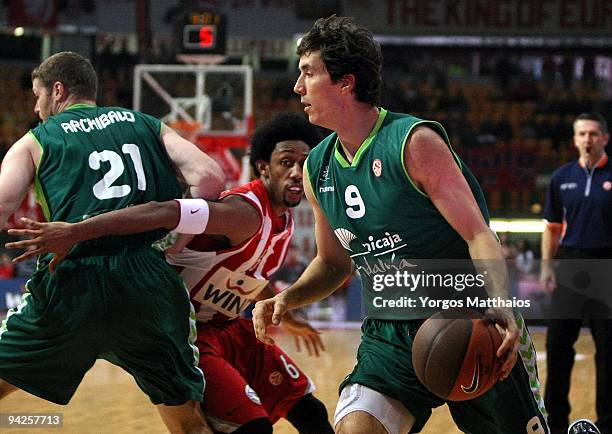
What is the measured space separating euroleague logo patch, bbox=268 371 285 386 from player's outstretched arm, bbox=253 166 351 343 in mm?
903

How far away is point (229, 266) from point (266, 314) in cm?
94

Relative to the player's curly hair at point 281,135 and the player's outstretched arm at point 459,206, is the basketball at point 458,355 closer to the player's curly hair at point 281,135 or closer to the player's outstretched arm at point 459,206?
the player's outstretched arm at point 459,206

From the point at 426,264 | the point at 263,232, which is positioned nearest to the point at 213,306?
the point at 263,232

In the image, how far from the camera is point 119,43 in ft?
76.7

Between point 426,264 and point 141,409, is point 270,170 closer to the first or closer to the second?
point 426,264

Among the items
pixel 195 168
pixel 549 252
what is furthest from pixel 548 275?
pixel 195 168

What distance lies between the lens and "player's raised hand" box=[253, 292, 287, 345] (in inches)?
136

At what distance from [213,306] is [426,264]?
1425mm

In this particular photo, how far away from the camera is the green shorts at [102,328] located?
371 centimetres

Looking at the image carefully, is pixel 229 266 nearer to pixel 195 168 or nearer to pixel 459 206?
pixel 195 168

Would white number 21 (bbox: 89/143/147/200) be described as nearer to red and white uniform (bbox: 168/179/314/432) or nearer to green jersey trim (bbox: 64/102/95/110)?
green jersey trim (bbox: 64/102/95/110)

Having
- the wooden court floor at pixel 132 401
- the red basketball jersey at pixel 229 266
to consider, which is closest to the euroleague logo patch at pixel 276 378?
the red basketball jersey at pixel 229 266

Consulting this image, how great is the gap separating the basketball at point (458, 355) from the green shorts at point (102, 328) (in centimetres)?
111

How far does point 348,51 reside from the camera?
11.0 ft
